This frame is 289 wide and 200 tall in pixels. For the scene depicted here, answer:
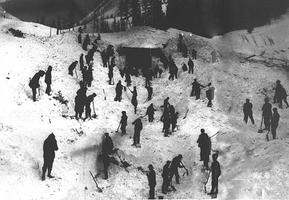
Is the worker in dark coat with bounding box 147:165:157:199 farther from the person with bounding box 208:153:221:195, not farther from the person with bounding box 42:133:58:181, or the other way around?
the person with bounding box 42:133:58:181

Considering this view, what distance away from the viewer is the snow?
1988 cm

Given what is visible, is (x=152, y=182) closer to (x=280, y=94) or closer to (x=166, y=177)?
(x=166, y=177)

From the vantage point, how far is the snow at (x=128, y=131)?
65.2 feet

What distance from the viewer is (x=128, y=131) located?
26594 mm

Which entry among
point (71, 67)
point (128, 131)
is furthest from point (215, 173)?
point (71, 67)

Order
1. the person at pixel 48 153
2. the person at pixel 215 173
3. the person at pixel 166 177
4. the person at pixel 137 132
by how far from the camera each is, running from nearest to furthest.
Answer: the person at pixel 48 153 < the person at pixel 215 173 < the person at pixel 166 177 < the person at pixel 137 132

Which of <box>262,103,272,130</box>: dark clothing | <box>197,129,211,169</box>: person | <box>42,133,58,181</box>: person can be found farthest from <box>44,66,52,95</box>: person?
<box>262,103,272,130</box>: dark clothing

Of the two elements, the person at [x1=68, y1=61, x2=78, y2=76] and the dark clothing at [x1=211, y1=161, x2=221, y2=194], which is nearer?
the dark clothing at [x1=211, y1=161, x2=221, y2=194]

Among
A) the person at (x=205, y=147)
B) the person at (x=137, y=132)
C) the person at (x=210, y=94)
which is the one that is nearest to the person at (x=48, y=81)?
the person at (x=137, y=132)

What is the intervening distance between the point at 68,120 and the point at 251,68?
19.0 metres

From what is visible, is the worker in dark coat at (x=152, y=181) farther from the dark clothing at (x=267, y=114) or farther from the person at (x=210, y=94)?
the person at (x=210, y=94)

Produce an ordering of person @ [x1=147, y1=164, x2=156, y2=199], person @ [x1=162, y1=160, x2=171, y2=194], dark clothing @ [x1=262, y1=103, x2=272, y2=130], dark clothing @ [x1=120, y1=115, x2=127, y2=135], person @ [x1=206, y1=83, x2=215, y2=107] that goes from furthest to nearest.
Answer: person @ [x1=206, y1=83, x2=215, y2=107] < dark clothing @ [x1=262, y1=103, x2=272, y2=130] < dark clothing @ [x1=120, y1=115, x2=127, y2=135] < person @ [x1=162, y1=160, x2=171, y2=194] < person @ [x1=147, y1=164, x2=156, y2=199]

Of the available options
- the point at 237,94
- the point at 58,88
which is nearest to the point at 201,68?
the point at 237,94

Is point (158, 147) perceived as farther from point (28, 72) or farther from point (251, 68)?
point (251, 68)
